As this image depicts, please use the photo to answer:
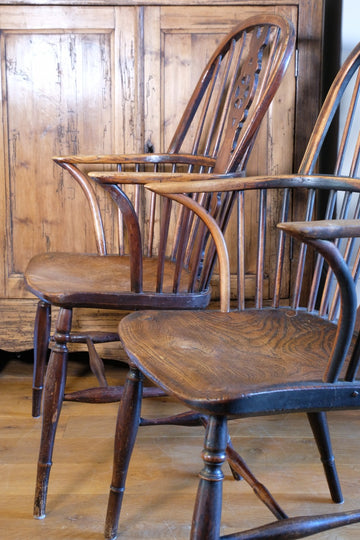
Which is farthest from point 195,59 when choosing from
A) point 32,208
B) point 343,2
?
point 32,208

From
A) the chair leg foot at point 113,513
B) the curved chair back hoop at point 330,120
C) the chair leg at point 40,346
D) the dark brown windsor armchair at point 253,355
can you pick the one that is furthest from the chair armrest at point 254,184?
the chair leg at point 40,346

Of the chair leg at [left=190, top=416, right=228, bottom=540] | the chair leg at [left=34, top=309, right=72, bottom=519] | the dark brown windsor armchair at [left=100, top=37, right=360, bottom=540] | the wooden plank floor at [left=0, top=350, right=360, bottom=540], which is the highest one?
the dark brown windsor armchair at [left=100, top=37, right=360, bottom=540]

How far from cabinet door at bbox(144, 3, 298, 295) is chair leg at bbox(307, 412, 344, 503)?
853mm

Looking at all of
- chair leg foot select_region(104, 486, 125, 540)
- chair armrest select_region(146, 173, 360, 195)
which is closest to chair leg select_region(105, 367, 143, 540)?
chair leg foot select_region(104, 486, 125, 540)

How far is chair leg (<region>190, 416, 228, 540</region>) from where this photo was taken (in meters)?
0.90

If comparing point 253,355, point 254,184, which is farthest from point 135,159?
point 253,355

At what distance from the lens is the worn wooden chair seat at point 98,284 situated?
1.42 meters

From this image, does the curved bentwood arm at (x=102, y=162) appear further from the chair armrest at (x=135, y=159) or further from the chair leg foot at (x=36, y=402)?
the chair leg foot at (x=36, y=402)

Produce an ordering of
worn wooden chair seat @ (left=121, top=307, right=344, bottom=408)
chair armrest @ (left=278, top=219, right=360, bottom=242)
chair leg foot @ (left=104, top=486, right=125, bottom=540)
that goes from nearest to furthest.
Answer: chair armrest @ (left=278, top=219, right=360, bottom=242)
worn wooden chair seat @ (left=121, top=307, right=344, bottom=408)
chair leg foot @ (left=104, top=486, right=125, bottom=540)

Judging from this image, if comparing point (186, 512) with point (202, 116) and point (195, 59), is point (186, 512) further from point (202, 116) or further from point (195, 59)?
point (195, 59)

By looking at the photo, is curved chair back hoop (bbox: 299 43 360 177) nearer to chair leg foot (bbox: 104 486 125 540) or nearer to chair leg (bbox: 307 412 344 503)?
chair leg (bbox: 307 412 344 503)

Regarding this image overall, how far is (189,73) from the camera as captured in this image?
6.79ft

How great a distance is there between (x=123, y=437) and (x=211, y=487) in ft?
1.40

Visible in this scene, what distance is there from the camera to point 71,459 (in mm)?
1700
